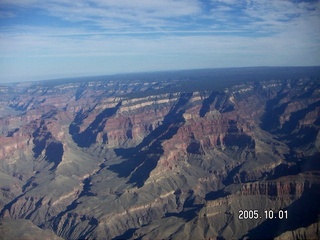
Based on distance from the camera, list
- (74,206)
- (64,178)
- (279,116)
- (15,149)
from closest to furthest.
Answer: (74,206) < (64,178) < (15,149) < (279,116)

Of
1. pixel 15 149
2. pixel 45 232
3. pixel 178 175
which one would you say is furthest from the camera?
pixel 15 149

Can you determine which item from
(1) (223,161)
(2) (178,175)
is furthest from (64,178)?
(1) (223,161)

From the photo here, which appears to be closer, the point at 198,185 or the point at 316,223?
the point at 316,223

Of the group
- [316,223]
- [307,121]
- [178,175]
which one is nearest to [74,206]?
[178,175]

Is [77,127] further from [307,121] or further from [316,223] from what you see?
[316,223]

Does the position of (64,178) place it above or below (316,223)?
below

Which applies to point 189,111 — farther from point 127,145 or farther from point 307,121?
point 307,121
